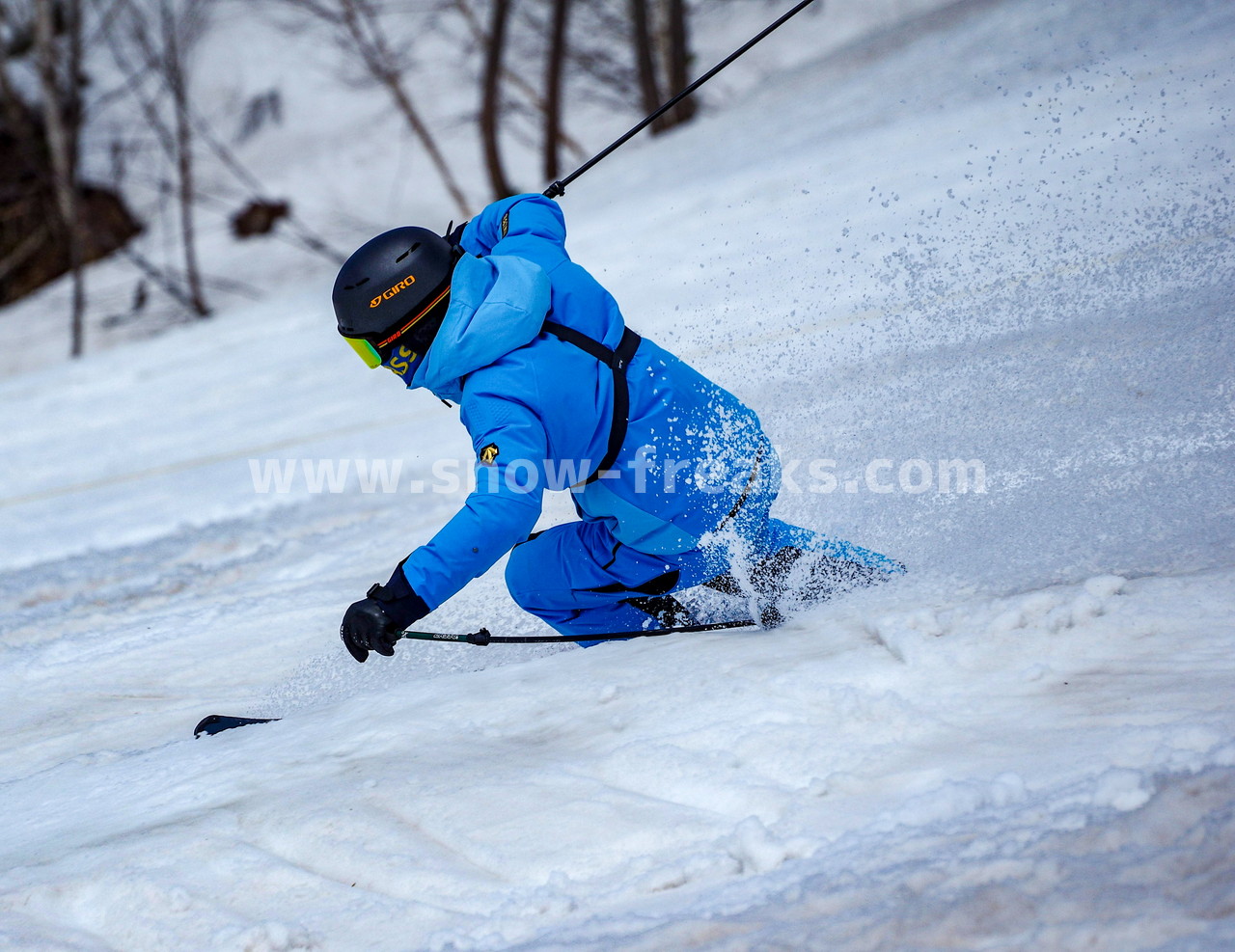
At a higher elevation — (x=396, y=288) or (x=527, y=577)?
(x=396, y=288)

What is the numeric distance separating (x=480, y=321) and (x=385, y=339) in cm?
25

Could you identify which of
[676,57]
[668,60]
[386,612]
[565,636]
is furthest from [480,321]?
[668,60]

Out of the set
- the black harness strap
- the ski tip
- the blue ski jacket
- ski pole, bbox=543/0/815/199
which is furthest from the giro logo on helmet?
the ski tip

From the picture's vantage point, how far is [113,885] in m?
1.90

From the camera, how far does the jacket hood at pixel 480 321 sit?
221cm

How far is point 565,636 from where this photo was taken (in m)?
2.99

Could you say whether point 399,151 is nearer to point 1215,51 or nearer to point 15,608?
point 1215,51

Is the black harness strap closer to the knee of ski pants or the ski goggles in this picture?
the ski goggles

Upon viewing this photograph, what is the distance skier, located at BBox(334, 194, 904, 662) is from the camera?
2.15 meters

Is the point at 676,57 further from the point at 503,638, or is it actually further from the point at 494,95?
the point at 503,638

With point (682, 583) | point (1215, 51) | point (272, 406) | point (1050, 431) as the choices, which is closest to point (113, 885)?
point (682, 583)

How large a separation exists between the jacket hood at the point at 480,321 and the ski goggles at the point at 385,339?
0.13 ft

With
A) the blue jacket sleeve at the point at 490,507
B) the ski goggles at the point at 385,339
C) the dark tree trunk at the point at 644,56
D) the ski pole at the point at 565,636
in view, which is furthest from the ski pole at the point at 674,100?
the dark tree trunk at the point at 644,56

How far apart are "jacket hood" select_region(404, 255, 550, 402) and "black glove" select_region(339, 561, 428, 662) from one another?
445mm
